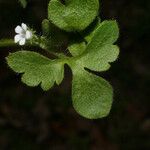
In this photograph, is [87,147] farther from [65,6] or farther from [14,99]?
[65,6]

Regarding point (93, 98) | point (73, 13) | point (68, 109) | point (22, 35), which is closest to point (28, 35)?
point (22, 35)

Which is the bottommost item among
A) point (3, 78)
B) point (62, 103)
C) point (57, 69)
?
point (62, 103)

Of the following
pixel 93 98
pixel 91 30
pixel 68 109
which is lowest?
pixel 68 109

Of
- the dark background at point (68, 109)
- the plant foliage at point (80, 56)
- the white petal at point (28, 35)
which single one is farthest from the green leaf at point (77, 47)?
the dark background at point (68, 109)

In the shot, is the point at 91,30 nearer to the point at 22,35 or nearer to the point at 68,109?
the point at 22,35

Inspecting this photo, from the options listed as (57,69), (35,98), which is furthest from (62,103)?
(57,69)

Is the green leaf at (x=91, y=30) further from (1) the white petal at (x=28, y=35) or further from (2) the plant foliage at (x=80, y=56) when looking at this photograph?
(1) the white petal at (x=28, y=35)
